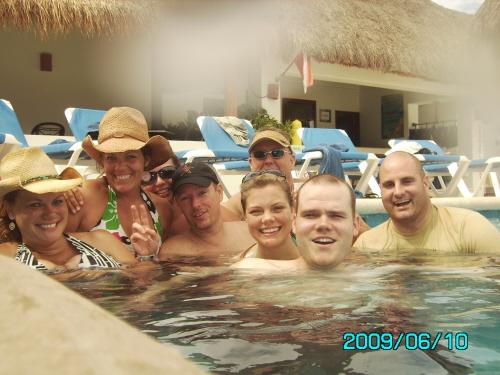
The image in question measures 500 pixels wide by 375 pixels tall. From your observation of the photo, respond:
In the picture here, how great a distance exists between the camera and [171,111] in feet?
42.5

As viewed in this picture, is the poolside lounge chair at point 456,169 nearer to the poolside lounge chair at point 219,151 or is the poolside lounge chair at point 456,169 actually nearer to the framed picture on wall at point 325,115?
the poolside lounge chair at point 219,151

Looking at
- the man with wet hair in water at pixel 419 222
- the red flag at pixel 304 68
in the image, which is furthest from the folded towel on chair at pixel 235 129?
the man with wet hair in water at pixel 419 222

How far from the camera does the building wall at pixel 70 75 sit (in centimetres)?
1095

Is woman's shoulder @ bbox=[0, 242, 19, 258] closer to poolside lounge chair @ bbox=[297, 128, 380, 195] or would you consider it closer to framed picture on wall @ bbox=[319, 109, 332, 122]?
poolside lounge chair @ bbox=[297, 128, 380, 195]

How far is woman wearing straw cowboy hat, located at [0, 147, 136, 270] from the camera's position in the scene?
9.80 ft

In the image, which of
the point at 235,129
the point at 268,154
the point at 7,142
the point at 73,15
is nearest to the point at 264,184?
the point at 268,154

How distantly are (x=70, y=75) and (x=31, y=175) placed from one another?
9190 mm

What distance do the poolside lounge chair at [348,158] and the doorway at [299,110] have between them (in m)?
5.98

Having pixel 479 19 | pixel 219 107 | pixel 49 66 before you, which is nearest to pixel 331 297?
pixel 49 66

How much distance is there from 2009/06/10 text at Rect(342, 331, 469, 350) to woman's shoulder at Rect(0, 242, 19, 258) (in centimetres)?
179

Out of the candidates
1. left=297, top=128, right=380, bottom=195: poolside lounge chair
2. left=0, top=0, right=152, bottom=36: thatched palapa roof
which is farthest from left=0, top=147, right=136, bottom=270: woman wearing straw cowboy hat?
left=0, top=0, right=152, bottom=36: thatched palapa roof

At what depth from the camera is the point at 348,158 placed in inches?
324

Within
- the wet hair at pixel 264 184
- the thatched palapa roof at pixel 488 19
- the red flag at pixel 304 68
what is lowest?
the wet hair at pixel 264 184

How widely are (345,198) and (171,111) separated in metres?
10.4
